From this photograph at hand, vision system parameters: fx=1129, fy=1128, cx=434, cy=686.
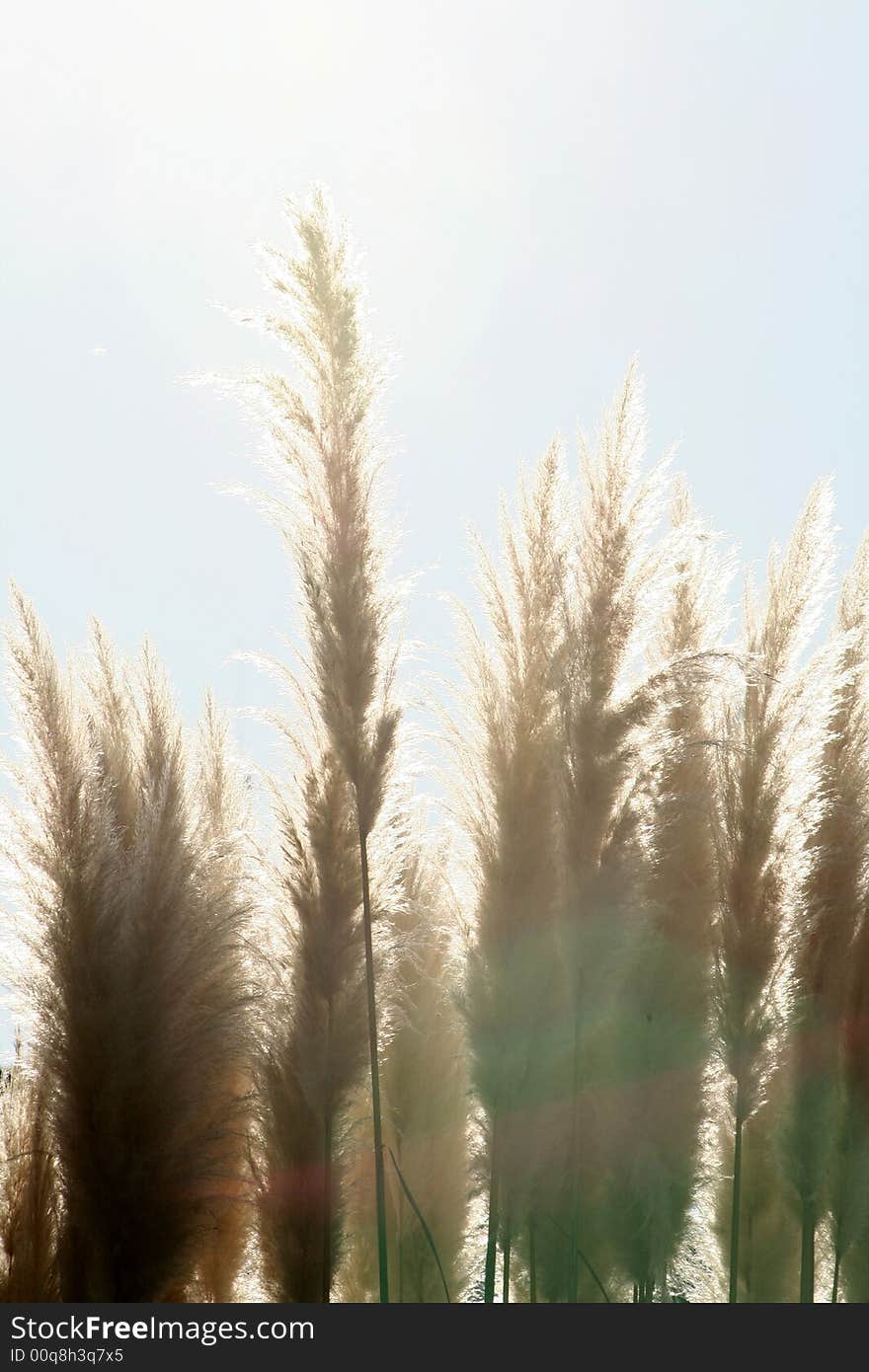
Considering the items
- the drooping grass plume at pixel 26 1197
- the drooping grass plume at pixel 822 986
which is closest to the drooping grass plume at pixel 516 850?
the drooping grass plume at pixel 822 986

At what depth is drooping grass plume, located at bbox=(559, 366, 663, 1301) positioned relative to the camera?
7.95 feet

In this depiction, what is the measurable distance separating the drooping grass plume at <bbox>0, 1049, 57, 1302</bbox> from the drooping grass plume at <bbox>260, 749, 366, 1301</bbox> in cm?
48

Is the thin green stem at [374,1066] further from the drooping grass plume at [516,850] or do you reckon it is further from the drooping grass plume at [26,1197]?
the drooping grass plume at [26,1197]

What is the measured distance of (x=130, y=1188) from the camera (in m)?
2.34

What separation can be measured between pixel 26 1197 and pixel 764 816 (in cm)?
195

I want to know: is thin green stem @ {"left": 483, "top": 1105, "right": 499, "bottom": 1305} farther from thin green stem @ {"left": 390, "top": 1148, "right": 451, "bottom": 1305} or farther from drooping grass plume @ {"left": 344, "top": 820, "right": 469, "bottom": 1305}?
drooping grass plume @ {"left": 344, "top": 820, "right": 469, "bottom": 1305}

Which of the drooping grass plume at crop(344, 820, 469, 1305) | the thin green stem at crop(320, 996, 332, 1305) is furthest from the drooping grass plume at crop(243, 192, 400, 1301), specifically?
the drooping grass plume at crop(344, 820, 469, 1305)

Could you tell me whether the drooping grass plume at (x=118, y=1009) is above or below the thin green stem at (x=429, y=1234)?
above

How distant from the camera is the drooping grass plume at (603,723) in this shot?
95.4 inches

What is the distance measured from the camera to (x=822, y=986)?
3002 mm

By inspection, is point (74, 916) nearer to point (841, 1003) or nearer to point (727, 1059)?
point (727, 1059)

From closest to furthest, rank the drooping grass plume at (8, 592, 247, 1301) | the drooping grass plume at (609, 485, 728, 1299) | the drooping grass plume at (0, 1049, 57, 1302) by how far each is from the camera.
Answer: the drooping grass plume at (8, 592, 247, 1301) → the drooping grass plume at (0, 1049, 57, 1302) → the drooping grass plume at (609, 485, 728, 1299)

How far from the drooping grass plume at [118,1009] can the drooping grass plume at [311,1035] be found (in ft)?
0.39

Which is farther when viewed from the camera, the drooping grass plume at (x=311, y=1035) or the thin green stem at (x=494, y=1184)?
the thin green stem at (x=494, y=1184)
